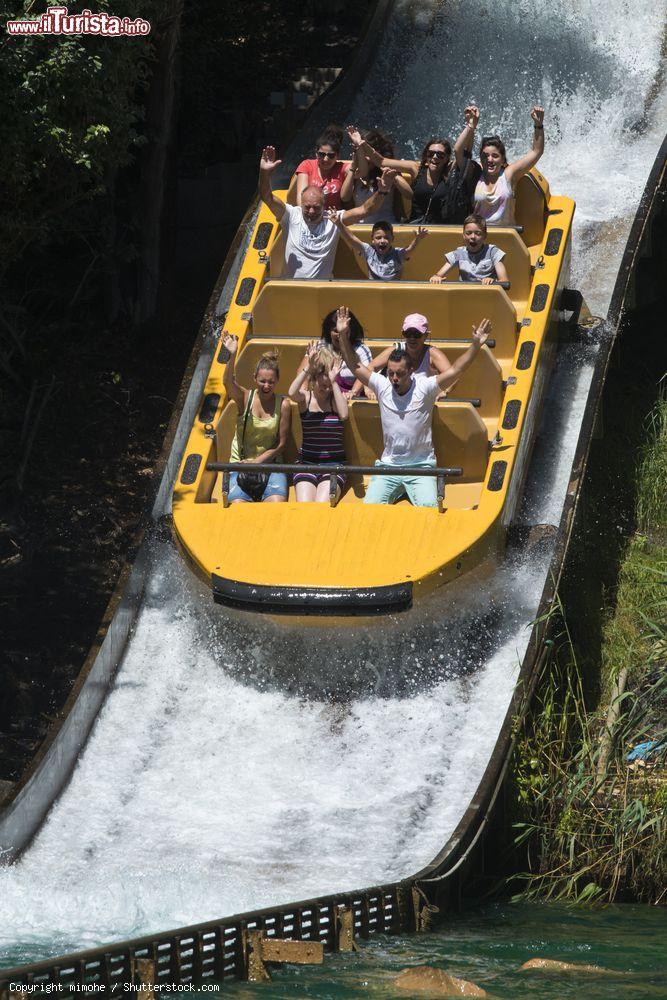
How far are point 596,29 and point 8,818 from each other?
8.96 metres

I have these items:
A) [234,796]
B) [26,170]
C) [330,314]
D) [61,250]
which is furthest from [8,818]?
[61,250]

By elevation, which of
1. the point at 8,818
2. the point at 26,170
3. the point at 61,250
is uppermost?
the point at 26,170

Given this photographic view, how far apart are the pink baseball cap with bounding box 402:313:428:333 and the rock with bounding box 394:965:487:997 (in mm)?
3864

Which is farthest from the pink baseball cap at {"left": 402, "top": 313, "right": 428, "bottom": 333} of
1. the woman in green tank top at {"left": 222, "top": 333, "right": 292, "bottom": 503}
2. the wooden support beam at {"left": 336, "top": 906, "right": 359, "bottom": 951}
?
the wooden support beam at {"left": 336, "top": 906, "right": 359, "bottom": 951}

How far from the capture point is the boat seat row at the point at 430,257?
34.2 ft

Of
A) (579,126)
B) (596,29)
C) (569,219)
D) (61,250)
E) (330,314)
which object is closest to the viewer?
(330,314)

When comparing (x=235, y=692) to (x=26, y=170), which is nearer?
(x=235, y=692)

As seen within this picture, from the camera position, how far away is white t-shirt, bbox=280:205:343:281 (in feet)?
34.4

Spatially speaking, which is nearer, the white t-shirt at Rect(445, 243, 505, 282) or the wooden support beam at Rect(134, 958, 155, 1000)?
the wooden support beam at Rect(134, 958, 155, 1000)

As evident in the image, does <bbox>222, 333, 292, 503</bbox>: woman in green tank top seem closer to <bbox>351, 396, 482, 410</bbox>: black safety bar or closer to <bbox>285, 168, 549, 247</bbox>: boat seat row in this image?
<bbox>351, 396, 482, 410</bbox>: black safety bar

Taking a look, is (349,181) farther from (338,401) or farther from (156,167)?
(156,167)

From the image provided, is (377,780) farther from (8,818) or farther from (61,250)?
(61,250)

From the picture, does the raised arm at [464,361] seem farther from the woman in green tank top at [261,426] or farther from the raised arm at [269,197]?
the raised arm at [269,197]

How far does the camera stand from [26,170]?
11.3 metres
